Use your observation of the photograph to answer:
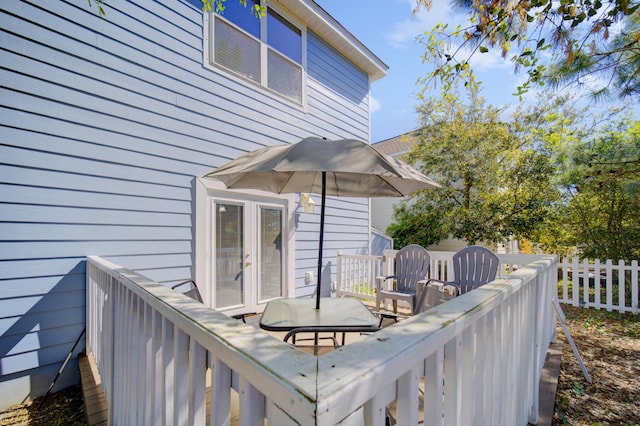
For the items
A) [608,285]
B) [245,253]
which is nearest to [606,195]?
[608,285]

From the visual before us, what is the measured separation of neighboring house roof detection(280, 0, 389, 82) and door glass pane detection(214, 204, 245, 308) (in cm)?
357

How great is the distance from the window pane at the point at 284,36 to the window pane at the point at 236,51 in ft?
1.26

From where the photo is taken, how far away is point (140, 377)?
1532mm

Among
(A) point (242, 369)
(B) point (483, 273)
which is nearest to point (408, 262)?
(B) point (483, 273)

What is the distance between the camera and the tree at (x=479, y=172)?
8.29 m

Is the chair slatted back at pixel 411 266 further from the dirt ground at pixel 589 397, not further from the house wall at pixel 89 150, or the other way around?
the house wall at pixel 89 150

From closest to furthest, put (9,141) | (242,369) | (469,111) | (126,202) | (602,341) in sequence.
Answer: (242,369) < (9,141) < (126,202) < (602,341) < (469,111)

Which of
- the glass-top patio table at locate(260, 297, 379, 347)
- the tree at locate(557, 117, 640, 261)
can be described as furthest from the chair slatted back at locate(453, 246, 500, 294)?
the tree at locate(557, 117, 640, 261)

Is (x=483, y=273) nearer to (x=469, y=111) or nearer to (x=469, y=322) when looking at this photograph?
(x=469, y=322)

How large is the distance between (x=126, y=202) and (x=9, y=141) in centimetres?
106

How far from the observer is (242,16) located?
459cm

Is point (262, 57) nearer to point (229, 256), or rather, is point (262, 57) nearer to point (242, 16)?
point (242, 16)

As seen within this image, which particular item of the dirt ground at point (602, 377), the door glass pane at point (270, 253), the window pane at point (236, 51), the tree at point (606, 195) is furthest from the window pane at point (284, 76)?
the dirt ground at point (602, 377)

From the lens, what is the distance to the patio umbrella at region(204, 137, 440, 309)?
83.5 inches
